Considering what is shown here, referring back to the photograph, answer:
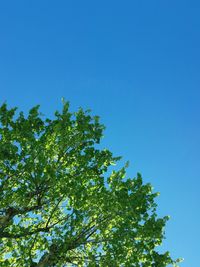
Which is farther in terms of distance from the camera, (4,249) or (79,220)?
(4,249)

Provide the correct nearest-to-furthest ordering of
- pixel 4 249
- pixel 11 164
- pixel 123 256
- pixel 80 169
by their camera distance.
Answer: pixel 123 256
pixel 11 164
pixel 80 169
pixel 4 249

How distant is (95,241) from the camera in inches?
1083

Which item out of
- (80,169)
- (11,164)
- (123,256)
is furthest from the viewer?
(80,169)

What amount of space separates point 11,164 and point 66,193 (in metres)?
4.34

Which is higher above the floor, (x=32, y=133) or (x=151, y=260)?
(x=32, y=133)

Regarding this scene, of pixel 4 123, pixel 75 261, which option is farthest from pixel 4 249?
pixel 4 123

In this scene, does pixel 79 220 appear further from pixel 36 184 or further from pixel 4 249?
pixel 4 249

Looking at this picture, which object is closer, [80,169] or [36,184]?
[36,184]

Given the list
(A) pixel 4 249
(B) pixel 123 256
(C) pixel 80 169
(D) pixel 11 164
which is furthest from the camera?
(A) pixel 4 249

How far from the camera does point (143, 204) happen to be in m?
27.5

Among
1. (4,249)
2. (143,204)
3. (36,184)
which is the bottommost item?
(4,249)

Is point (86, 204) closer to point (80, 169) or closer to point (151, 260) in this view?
point (80, 169)

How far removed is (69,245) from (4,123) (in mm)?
9649

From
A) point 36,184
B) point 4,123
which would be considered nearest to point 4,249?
point 36,184
